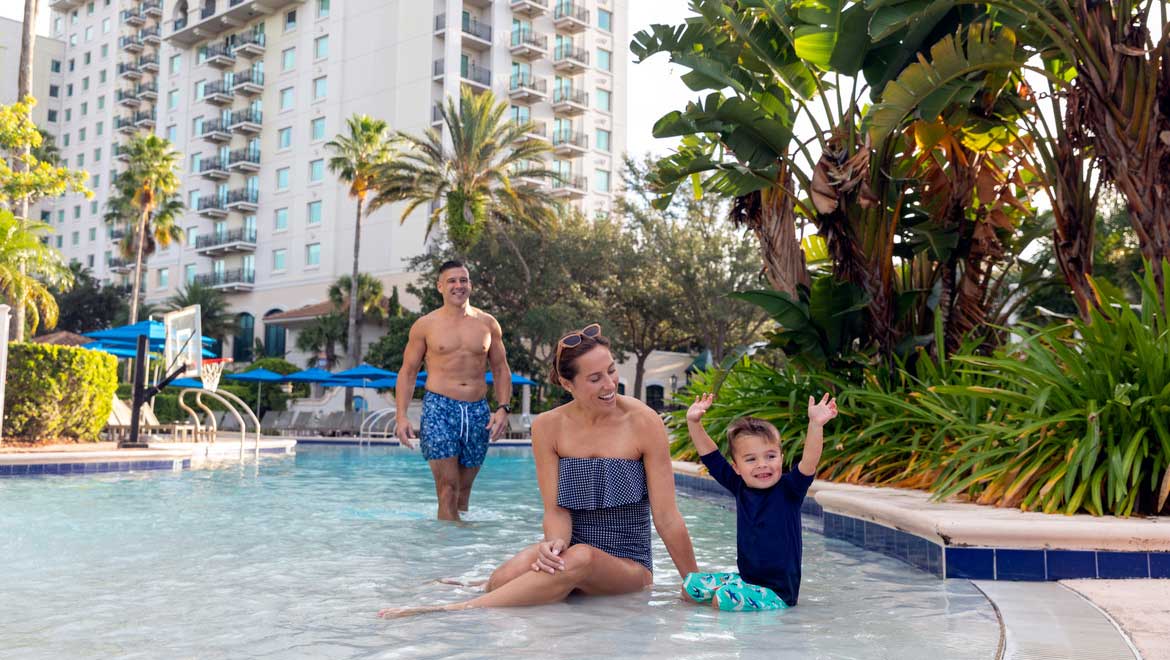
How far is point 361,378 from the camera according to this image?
3092cm

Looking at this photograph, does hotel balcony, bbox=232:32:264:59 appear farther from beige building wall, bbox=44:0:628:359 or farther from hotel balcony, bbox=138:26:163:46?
hotel balcony, bbox=138:26:163:46

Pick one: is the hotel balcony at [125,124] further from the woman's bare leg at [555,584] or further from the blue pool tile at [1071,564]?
the blue pool tile at [1071,564]

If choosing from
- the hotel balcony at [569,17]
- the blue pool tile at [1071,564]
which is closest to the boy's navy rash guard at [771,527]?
the blue pool tile at [1071,564]

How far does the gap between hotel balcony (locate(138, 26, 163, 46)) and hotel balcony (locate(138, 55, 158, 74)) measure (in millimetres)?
905

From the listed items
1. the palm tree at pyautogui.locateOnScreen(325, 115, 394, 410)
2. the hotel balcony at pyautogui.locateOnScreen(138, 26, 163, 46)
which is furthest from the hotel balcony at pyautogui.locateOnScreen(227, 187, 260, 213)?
the hotel balcony at pyautogui.locateOnScreen(138, 26, 163, 46)

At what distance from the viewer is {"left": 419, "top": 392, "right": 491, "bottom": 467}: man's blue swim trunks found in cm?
686

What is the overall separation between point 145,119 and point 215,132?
1144 cm

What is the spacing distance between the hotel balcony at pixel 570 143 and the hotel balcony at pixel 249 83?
1715cm

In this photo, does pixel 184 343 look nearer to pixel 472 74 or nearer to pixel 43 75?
pixel 472 74

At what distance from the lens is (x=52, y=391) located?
1420cm

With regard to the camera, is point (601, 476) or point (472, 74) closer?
point (601, 476)

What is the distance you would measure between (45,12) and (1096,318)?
92.6 meters

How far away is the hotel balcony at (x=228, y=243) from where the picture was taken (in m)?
53.4

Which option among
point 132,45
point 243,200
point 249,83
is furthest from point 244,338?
point 132,45
